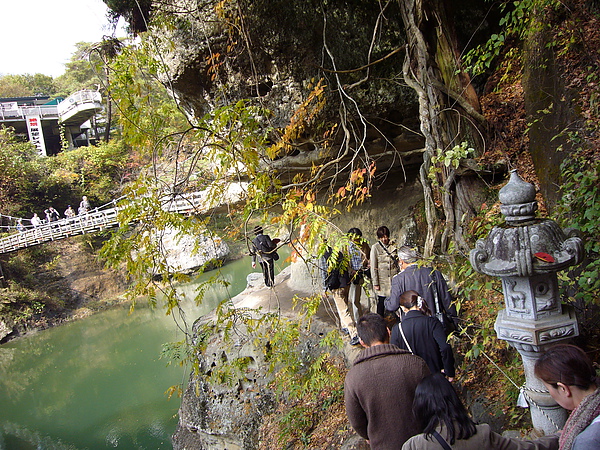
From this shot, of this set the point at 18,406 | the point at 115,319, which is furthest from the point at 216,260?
the point at 115,319

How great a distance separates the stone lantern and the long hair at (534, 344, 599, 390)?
45cm

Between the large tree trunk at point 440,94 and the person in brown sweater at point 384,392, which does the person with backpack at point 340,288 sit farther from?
the person in brown sweater at point 384,392

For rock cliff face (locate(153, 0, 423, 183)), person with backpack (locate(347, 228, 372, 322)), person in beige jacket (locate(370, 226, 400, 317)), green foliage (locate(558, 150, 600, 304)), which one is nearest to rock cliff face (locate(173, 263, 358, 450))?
person with backpack (locate(347, 228, 372, 322))

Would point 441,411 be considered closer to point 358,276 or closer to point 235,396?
point 358,276

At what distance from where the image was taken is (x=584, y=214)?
85.9 inches

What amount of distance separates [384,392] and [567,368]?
0.72 meters

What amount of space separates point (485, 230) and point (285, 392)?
3.10 m

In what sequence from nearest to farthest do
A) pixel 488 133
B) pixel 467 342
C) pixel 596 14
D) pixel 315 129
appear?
pixel 596 14, pixel 467 342, pixel 488 133, pixel 315 129

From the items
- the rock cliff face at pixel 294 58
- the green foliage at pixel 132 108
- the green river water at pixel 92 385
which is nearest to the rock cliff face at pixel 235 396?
the green river water at pixel 92 385

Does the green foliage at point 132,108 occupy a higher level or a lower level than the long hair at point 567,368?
higher

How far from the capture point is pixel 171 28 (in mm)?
4164

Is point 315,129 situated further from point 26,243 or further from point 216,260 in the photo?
point 26,243

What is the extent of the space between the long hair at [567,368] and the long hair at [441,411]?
0.28 meters

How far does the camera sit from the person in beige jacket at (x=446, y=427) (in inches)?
49.6
